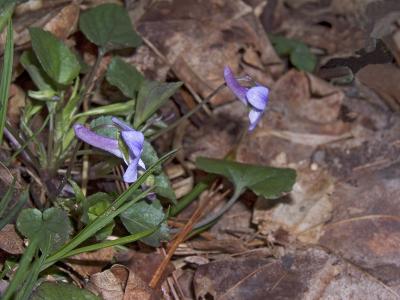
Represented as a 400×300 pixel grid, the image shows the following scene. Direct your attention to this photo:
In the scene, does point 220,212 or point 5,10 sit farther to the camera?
point 220,212

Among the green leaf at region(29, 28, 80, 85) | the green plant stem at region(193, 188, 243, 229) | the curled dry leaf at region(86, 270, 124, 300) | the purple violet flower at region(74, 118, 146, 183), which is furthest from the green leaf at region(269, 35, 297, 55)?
the curled dry leaf at region(86, 270, 124, 300)

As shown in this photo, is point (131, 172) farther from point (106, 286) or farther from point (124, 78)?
point (124, 78)

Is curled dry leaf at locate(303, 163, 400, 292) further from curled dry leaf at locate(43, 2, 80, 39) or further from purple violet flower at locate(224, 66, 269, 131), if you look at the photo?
curled dry leaf at locate(43, 2, 80, 39)

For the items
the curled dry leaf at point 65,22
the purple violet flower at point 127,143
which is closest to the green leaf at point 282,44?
the curled dry leaf at point 65,22

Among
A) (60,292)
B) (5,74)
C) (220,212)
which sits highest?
(5,74)

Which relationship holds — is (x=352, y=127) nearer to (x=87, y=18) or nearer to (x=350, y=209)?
(x=350, y=209)

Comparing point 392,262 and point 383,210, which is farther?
point 383,210

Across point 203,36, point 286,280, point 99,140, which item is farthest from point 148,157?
point 203,36

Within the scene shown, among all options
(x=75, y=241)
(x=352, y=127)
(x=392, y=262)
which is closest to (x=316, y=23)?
(x=352, y=127)
